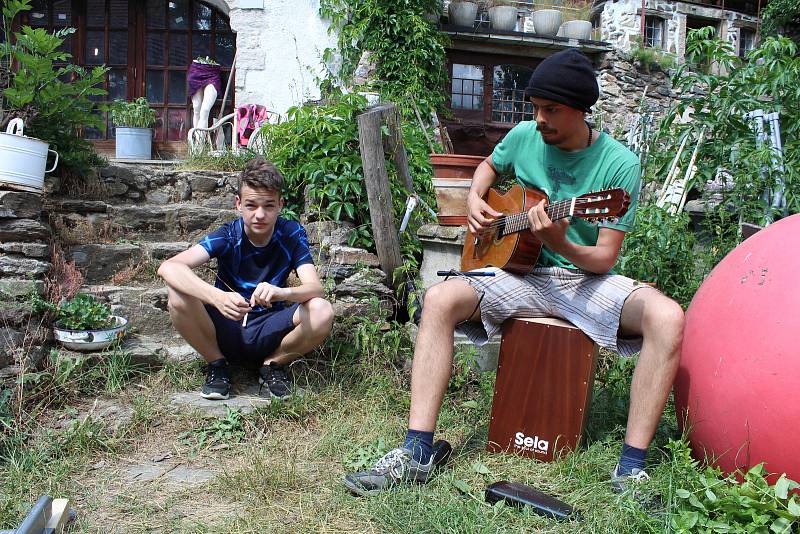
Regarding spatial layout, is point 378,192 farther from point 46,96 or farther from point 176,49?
point 176,49

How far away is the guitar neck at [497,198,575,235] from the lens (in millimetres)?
2420

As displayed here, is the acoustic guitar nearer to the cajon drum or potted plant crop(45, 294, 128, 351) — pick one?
the cajon drum

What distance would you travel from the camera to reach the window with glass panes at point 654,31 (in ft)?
44.3

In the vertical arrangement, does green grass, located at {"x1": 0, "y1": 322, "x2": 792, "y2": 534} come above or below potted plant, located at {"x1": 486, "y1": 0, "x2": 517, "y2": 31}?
below

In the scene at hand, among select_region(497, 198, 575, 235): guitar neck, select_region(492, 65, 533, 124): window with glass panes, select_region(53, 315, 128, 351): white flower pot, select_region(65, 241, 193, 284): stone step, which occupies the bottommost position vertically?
select_region(53, 315, 128, 351): white flower pot

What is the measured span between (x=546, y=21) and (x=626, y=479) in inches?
402

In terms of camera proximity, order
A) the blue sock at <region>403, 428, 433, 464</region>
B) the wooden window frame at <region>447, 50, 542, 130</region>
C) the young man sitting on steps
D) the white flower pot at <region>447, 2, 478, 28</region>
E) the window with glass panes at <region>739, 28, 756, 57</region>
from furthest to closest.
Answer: the window with glass panes at <region>739, 28, 756, 57</region> < the wooden window frame at <region>447, 50, 542, 130</region> < the white flower pot at <region>447, 2, 478, 28</region> < the young man sitting on steps < the blue sock at <region>403, 428, 433, 464</region>

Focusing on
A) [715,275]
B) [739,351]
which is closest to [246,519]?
[739,351]

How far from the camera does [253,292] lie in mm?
3213

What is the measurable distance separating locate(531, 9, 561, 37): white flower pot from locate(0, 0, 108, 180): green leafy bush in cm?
808

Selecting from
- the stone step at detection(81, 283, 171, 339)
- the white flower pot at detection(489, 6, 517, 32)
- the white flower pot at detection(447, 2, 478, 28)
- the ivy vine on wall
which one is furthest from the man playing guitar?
the white flower pot at detection(489, 6, 517, 32)

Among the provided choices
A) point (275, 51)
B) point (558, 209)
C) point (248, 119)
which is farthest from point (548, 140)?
point (275, 51)

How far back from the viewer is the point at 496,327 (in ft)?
9.14

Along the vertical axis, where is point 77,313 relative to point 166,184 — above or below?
below
